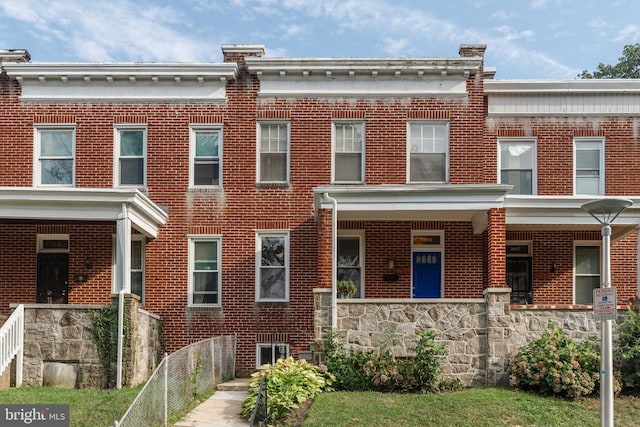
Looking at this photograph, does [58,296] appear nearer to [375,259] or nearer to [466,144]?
[375,259]

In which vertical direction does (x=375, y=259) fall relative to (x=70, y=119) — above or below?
below

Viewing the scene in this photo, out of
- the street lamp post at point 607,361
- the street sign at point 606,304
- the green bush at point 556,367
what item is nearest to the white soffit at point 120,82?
the green bush at point 556,367

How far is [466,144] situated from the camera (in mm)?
20703

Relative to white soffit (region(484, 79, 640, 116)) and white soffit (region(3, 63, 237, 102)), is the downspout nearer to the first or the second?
white soffit (region(3, 63, 237, 102))

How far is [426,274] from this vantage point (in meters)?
20.6

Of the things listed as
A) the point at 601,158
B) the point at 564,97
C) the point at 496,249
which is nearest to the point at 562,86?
the point at 564,97

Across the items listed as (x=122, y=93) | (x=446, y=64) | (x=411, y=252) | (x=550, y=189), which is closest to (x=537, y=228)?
(x=550, y=189)

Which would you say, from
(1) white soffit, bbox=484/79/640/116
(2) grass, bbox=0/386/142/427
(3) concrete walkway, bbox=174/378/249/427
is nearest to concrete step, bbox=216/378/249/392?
(3) concrete walkway, bbox=174/378/249/427

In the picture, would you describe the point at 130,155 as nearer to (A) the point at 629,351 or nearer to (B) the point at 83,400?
(B) the point at 83,400

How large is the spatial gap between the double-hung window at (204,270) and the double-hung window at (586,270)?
9.07 m

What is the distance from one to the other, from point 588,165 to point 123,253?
11.9 meters

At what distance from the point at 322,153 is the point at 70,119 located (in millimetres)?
6408

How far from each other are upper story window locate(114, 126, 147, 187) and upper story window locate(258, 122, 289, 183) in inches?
115

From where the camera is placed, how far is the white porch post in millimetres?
16594
